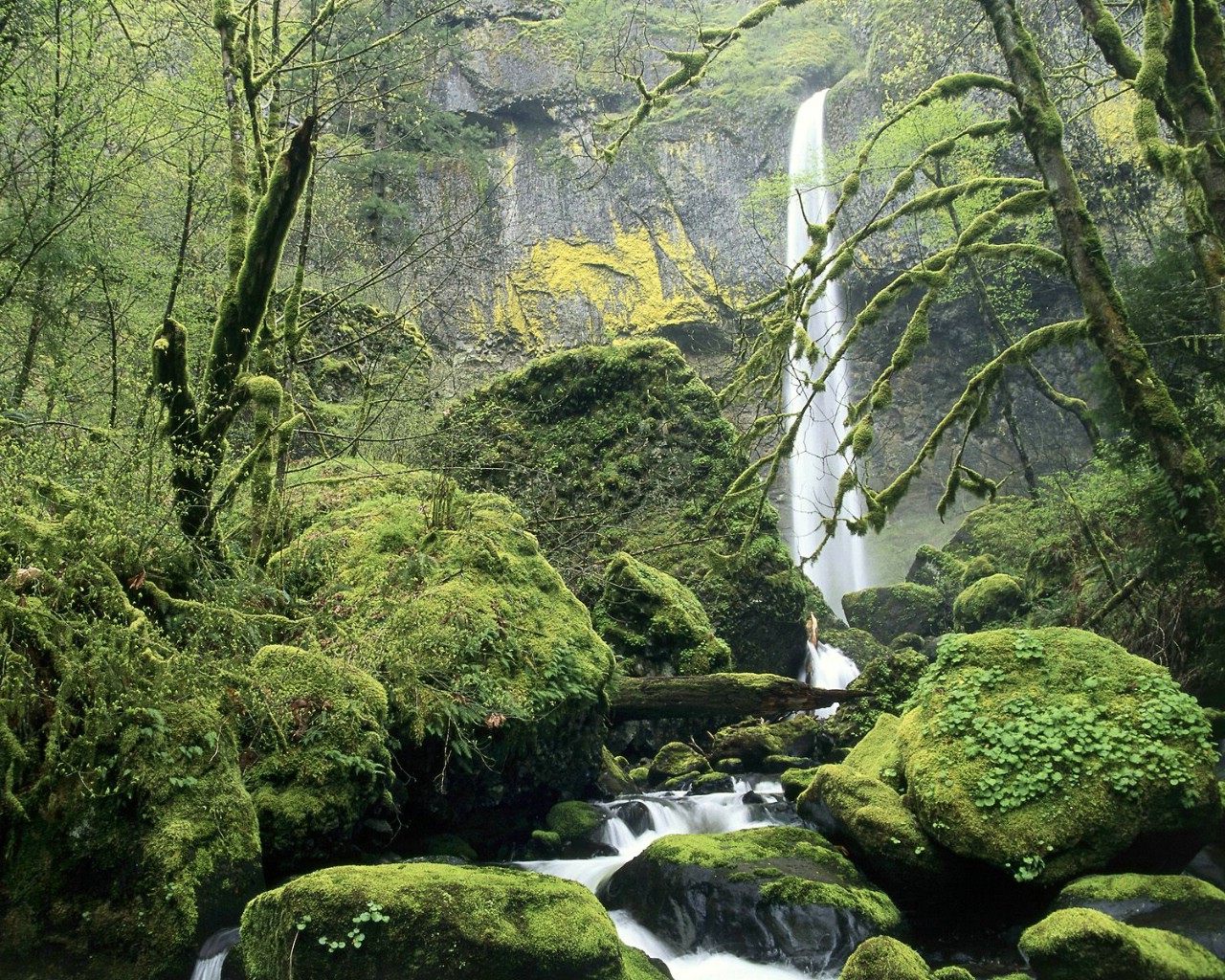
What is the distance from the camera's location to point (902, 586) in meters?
21.4

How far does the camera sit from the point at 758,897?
20.3 ft

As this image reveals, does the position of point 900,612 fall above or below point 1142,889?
below

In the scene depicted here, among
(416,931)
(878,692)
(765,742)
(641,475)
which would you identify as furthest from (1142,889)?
(641,475)

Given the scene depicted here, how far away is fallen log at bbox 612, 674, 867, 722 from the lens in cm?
1037

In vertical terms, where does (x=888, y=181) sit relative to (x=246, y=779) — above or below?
above

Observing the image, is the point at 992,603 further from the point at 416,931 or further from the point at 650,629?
the point at 416,931

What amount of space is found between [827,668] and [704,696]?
290 inches

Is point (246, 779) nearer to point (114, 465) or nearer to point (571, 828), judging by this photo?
point (114, 465)

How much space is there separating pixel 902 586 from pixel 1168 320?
1362 cm

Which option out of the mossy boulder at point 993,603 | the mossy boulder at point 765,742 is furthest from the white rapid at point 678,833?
the mossy boulder at point 993,603

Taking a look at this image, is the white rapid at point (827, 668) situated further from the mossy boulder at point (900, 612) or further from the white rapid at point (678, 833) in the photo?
the white rapid at point (678, 833)

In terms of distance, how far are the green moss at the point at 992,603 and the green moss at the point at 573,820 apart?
8526 mm

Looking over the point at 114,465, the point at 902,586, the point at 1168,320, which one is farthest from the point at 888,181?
the point at 114,465

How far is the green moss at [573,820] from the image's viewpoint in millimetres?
7952
